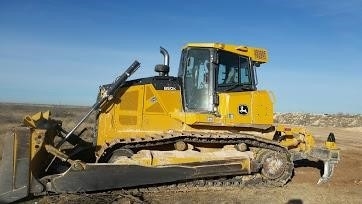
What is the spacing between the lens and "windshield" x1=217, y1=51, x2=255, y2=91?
1204 centimetres

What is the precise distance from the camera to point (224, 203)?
33.0 feet

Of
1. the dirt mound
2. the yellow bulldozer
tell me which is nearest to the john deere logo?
the yellow bulldozer

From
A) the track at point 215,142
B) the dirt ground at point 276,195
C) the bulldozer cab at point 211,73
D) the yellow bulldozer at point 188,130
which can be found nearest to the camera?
the dirt ground at point 276,195

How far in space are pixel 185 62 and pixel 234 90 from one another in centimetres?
139

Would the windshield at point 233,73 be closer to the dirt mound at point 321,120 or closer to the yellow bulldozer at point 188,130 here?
the yellow bulldozer at point 188,130

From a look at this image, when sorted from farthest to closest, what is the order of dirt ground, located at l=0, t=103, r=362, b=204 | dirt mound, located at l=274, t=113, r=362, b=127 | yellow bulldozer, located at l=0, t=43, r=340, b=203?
1. dirt mound, located at l=274, t=113, r=362, b=127
2. yellow bulldozer, located at l=0, t=43, r=340, b=203
3. dirt ground, located at l=0, t=103, r=362, b=204

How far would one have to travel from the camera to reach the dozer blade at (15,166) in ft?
30.5

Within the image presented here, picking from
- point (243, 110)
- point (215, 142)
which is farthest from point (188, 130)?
point (243, 110)

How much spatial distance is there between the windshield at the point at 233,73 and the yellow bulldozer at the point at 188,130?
1.0 inches

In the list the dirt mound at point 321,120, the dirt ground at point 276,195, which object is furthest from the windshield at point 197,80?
the dirt mound at point 321,120

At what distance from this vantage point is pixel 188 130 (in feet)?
38.5

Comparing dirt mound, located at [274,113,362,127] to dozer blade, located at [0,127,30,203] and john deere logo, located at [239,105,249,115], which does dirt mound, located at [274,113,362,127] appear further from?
dozer blade, located at [0,127,30,203]

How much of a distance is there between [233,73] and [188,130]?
6.14ft

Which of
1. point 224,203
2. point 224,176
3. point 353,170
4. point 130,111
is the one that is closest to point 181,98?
point 130,111
